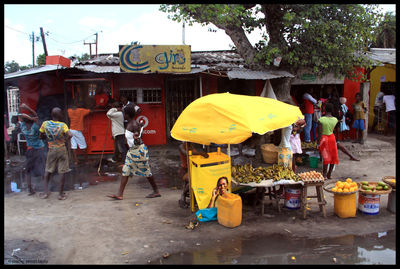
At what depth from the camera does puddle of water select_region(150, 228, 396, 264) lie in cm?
412

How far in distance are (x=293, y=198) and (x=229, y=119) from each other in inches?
83.7

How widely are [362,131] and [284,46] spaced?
14.9ft

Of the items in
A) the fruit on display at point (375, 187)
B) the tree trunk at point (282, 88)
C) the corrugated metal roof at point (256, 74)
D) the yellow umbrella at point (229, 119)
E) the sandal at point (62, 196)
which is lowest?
the sandal at point (62, 196)

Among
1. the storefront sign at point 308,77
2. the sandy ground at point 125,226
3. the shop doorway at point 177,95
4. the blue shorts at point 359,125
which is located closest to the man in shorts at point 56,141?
the sandy ground at point 125,226

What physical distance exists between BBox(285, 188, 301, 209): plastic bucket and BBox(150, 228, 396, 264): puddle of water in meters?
1.14

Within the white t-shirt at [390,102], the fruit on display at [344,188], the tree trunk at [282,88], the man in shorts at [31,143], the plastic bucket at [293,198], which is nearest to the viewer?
the fruit on display at [344,188]

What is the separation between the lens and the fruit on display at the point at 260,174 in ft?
17.9

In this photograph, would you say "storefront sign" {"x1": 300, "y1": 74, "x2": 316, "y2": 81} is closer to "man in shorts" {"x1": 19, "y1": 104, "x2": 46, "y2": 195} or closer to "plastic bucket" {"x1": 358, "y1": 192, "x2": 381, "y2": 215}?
"plastic bucket" {"x1": 358, "y1": 192, "x2": 381, "y2": 215}

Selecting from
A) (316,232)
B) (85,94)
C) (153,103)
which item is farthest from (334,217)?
(85,94)

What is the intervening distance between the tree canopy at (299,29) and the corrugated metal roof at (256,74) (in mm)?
339

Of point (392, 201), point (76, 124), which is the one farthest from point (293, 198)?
point (76, 124)

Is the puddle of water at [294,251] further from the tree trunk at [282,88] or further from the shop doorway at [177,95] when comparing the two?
the shop doorway at [177,95]

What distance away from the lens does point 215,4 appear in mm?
8234

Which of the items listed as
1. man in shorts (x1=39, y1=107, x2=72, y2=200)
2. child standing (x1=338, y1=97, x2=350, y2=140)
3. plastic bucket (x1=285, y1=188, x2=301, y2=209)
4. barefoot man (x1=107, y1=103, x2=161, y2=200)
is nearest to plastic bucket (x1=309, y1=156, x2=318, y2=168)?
child standing (x1=338, y1=97, x2=350, y2=140)
